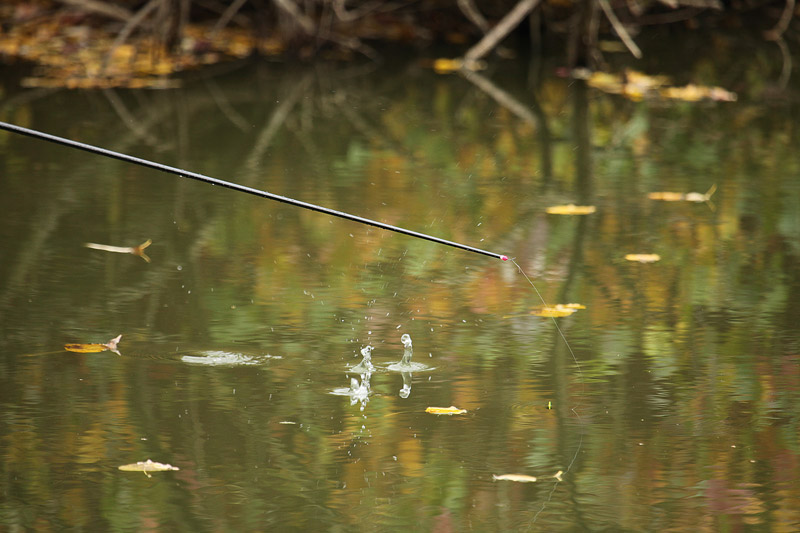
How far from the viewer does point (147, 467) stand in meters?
3.19

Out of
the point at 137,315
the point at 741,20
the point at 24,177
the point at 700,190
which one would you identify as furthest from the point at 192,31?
the point at 137,315

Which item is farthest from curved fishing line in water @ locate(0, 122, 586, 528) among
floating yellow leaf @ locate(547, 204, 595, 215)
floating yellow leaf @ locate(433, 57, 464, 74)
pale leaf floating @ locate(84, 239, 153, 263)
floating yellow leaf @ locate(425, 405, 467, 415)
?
floating yellow leaf @ locate(433, 57, 464, 74)

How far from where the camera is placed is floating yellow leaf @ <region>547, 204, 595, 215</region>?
19.2ft

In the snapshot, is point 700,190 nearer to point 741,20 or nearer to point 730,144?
point 730,144

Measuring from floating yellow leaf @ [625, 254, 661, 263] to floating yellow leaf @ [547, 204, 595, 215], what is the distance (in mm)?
689

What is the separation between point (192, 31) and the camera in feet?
39.3

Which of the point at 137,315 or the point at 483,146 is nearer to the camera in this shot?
the point at 137,315

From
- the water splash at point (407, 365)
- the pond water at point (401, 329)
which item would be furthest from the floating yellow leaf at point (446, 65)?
the water splash at point (407, 365)

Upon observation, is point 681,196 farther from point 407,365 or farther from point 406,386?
point 406,386

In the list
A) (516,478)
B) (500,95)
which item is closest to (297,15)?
(500,95)

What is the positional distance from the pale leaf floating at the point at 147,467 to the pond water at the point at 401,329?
25mm

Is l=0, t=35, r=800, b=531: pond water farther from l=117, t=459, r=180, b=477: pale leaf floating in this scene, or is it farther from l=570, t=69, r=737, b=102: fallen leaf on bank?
l=570, t=69, r=737, b=102: fallen leaf on bank

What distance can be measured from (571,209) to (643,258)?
79 cm

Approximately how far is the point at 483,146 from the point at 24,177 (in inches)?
89.6
